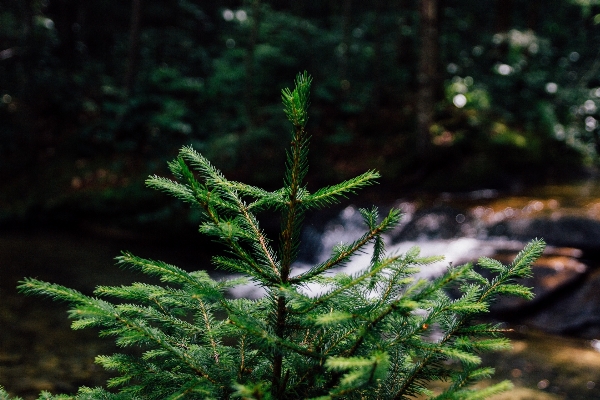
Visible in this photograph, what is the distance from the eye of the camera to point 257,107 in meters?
14.3

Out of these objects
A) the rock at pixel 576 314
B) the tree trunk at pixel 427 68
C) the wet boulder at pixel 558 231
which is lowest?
the rock at pixel 576 314

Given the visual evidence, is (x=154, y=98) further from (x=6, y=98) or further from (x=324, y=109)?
(x=324, y=109)

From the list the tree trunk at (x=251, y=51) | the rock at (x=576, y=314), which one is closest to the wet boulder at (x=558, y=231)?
the rock at (x=576, y=314)

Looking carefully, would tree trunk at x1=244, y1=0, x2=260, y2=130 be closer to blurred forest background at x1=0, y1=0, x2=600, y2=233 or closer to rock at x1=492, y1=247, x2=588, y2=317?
blurred forest background at x1=0, y1=0, x2=600, y2=233

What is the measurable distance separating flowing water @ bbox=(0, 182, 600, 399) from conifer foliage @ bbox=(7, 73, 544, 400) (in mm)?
3499

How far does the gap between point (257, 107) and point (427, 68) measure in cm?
590

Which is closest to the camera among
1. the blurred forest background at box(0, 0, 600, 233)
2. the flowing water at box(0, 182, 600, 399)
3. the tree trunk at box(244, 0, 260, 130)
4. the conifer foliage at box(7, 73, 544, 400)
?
the conifer foliage at box(7, 73, 544, 400)

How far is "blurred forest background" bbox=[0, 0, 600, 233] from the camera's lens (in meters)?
11.4

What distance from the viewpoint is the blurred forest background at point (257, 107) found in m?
11.4

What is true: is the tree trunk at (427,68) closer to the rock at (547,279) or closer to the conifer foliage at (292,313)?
the rock at (547,279)

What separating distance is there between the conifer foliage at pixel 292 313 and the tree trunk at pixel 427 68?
32.6ft

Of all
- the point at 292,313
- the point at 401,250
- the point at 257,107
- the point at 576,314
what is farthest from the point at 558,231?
the point at 257,107

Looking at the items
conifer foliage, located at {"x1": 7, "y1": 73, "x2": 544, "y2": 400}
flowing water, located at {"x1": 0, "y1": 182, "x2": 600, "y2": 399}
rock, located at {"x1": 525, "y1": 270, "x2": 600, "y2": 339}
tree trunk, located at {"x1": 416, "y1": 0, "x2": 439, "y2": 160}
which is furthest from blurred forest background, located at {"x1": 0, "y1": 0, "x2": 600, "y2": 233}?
conifer foliage, located at {"x1": 7, "y1": 73, "x2": 544, "y2": 400}

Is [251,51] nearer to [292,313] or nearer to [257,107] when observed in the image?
[257,107]
